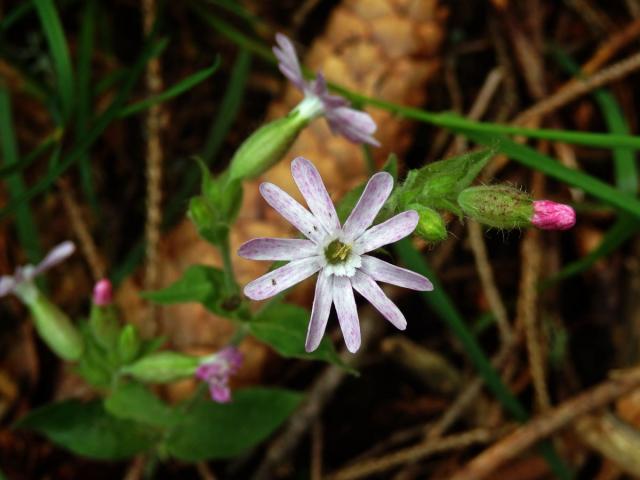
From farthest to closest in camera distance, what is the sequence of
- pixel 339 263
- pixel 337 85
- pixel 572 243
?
pixel 572 243
pixel 337 85
pixel 339 263

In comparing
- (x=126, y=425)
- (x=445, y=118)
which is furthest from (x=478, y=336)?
(x=126, y=425)

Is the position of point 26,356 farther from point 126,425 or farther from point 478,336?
point 478,336

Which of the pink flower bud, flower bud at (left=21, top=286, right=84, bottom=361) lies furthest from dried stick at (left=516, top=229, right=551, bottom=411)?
flower bud at (left=21, top=286, right=84, bottom=361)

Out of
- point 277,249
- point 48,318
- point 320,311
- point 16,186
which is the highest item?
point 16,186

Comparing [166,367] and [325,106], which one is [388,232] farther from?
[166,367]

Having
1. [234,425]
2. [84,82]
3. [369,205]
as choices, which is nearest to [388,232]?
[369,205]

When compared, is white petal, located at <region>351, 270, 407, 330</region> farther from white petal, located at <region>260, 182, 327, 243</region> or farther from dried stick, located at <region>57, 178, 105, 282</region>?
dried stick, located at <region>57, 178, 105, 282</region>
